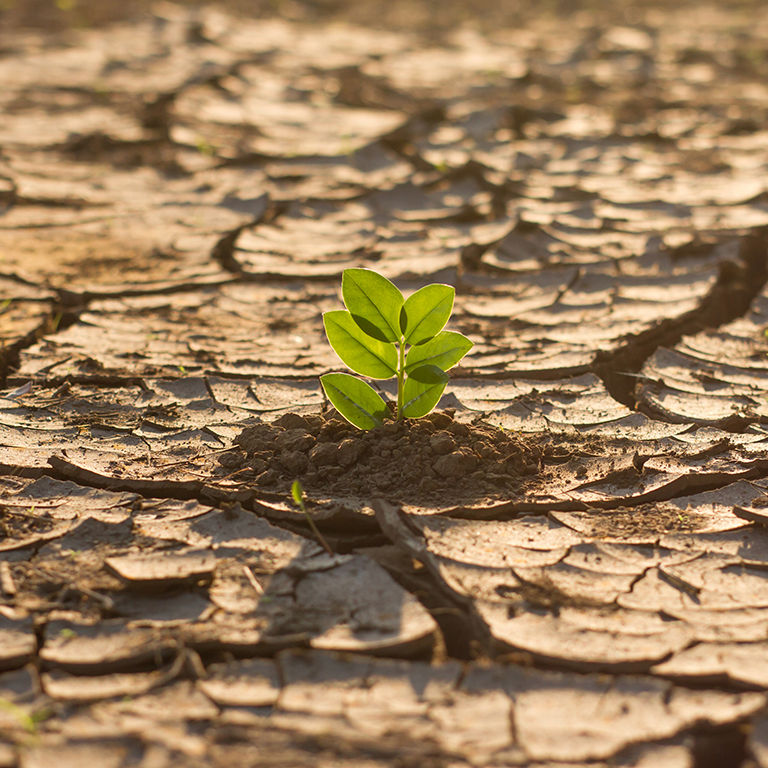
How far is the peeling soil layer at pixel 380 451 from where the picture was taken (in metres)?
1.19

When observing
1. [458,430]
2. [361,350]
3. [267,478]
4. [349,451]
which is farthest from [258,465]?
[458,430]

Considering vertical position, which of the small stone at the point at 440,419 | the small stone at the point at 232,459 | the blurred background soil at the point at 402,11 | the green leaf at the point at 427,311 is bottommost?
the small stone at the point at 232,459

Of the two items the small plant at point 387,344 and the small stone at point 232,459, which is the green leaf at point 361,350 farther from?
the small stone at point 232,459

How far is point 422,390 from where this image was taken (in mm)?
1723

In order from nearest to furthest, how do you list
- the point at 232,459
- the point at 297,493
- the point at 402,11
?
the point at 297,493
the point at 232,459
the point at 402,11

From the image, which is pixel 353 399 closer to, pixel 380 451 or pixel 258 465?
pixel 380 451

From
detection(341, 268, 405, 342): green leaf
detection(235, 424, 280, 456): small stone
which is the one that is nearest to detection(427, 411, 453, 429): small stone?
detection(341, 268, 405, 342): green leaf

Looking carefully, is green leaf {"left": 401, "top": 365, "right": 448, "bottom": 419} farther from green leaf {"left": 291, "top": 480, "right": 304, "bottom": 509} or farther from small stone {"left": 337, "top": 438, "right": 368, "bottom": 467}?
green leaf {"left": 291, "top": 480, "right": 304, "bottom": 509}

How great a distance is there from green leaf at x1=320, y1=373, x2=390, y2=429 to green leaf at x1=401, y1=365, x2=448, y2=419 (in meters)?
0.06

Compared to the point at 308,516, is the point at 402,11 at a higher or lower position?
higher

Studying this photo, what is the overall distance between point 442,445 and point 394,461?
10 centimetres

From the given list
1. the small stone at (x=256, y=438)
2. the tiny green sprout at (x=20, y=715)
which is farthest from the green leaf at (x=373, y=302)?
the tiny green sprout at (x=20, y=715)

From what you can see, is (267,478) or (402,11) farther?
(402,11)

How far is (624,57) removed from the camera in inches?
242
